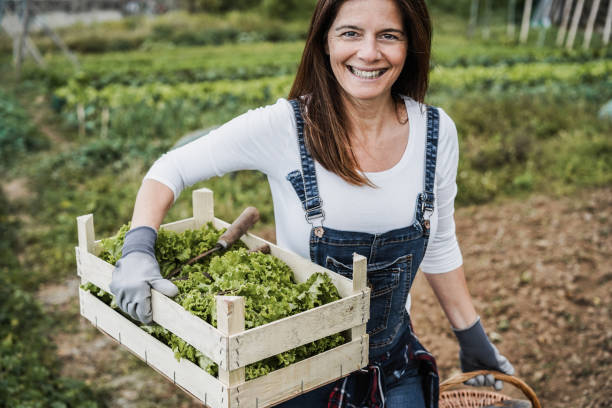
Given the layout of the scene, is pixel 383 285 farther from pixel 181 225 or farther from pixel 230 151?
pixel 181 225

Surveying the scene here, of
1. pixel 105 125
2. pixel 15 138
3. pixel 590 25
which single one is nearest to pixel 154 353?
pixel 105 125

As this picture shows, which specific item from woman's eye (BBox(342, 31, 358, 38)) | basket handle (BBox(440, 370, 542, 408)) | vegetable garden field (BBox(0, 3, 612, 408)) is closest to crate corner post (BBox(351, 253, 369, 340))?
woman's eye (BBox(342, 31, 358, 38))

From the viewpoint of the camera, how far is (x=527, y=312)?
16.6 feet

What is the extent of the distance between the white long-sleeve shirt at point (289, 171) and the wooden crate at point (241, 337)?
0.61 ft

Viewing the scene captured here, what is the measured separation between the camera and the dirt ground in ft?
13.7

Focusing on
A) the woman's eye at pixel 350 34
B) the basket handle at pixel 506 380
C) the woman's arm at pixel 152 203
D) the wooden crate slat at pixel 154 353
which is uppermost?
the woman's eye at pixel 350 34

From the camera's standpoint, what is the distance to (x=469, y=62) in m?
20.2

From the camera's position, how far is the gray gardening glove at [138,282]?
5.88 feet

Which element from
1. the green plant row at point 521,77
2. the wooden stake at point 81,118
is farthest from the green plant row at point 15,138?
the green plant row at point 521,77

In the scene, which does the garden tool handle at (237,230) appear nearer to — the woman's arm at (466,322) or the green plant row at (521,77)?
the woman's arm at (466,322)

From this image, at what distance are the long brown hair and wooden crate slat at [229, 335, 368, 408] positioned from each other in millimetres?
565

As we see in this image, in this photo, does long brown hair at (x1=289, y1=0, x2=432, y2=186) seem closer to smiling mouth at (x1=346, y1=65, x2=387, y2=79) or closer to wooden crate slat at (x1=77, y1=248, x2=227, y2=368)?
smiling mouth at (x1=346, y1=65, x2=387, y2=79)

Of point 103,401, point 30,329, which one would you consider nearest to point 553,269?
point 103,401

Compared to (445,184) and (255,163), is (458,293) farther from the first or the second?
(255,163)
